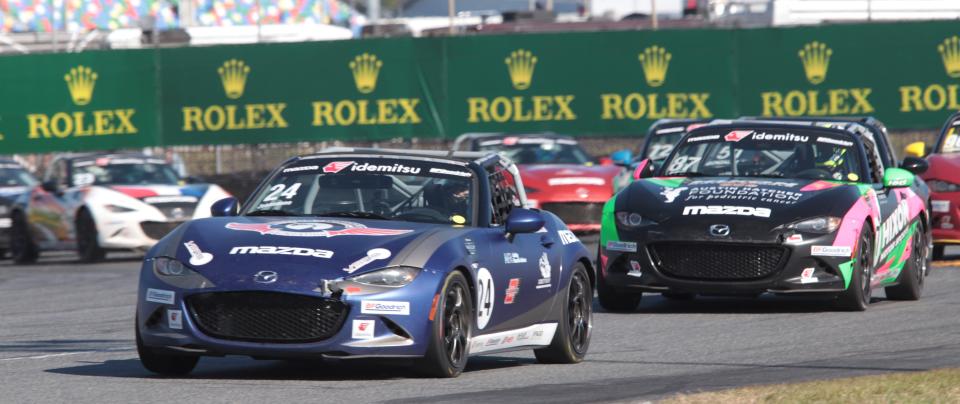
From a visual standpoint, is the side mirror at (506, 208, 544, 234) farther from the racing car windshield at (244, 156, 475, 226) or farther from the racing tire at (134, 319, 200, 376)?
the racing tire at (134, 319, 200, 376)

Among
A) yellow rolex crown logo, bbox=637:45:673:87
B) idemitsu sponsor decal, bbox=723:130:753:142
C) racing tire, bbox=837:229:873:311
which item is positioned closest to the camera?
racing tire, bbox=837:229:873:311

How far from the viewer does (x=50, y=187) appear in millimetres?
22219

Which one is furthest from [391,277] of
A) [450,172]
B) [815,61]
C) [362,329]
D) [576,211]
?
[815,61]

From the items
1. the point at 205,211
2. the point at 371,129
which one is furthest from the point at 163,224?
the point at 371,129

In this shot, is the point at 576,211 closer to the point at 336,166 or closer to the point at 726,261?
the point at 726,261

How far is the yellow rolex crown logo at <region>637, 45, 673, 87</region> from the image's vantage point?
1167 inches

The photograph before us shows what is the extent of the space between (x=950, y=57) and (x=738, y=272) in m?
17.6

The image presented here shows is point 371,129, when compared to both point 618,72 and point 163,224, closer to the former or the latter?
point 618,72

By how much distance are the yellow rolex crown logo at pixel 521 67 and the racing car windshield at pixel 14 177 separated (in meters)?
8.37

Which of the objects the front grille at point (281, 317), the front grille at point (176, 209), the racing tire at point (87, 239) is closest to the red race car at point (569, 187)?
the front grille at point (176, 209)

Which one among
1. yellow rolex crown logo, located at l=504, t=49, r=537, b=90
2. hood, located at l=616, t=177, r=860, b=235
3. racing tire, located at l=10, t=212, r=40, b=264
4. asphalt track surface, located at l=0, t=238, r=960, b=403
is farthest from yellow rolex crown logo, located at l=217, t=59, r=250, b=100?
hood, located at l=616, t=177, r=860, b=235

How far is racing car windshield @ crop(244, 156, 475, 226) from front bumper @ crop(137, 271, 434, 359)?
3.47ft

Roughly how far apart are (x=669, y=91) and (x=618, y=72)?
870 mm

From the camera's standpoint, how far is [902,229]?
14.5 meters
